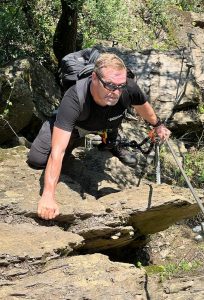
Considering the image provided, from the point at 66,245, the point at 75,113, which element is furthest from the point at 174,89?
the point at 66,245

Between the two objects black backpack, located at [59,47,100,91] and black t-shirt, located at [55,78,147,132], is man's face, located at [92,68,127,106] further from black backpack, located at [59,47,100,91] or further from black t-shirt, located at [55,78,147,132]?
black backpack, located at [59,47,100,91]

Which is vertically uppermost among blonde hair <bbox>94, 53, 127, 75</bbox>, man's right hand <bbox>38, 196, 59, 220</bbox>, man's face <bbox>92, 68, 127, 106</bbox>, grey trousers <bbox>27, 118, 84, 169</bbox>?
blonde hair <bbox>94, 53, 127, 75</bbox>

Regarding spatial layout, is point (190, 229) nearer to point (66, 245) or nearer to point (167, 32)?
point (66, 245)

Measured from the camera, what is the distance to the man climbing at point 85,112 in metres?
4.75

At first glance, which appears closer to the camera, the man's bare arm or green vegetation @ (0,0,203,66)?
the man's bare arm

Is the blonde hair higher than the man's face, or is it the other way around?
the blonde hair

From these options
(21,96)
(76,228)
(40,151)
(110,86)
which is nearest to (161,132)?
(110,86)

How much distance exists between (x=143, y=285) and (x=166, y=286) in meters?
0.21

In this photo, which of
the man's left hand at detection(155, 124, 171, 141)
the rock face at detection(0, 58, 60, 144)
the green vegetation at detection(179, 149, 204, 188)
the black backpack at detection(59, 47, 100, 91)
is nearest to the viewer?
the black backpack at detection(59, 47, 100, 91)

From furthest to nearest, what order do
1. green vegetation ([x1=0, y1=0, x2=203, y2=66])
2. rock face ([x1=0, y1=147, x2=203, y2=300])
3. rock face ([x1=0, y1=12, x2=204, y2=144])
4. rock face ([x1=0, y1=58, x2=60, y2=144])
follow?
green vegetation ([x1=0, y1=0, x2=203, y2=66])
rock face ([x1=0, y1=12, x2=204, y2=144])
rock face ([x1=0, y1=58, x2=60, y2=144])
rock face ([x1=0, y1=147, x2=203, y2=300])

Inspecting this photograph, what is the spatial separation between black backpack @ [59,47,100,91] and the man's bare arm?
2.83 feet

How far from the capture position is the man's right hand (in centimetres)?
471

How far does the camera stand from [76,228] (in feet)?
16.3

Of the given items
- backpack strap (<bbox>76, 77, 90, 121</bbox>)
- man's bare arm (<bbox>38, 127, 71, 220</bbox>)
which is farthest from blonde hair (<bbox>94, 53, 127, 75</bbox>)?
man's bare arm (<bbox>38, 127, 71, 220</bbox>)
